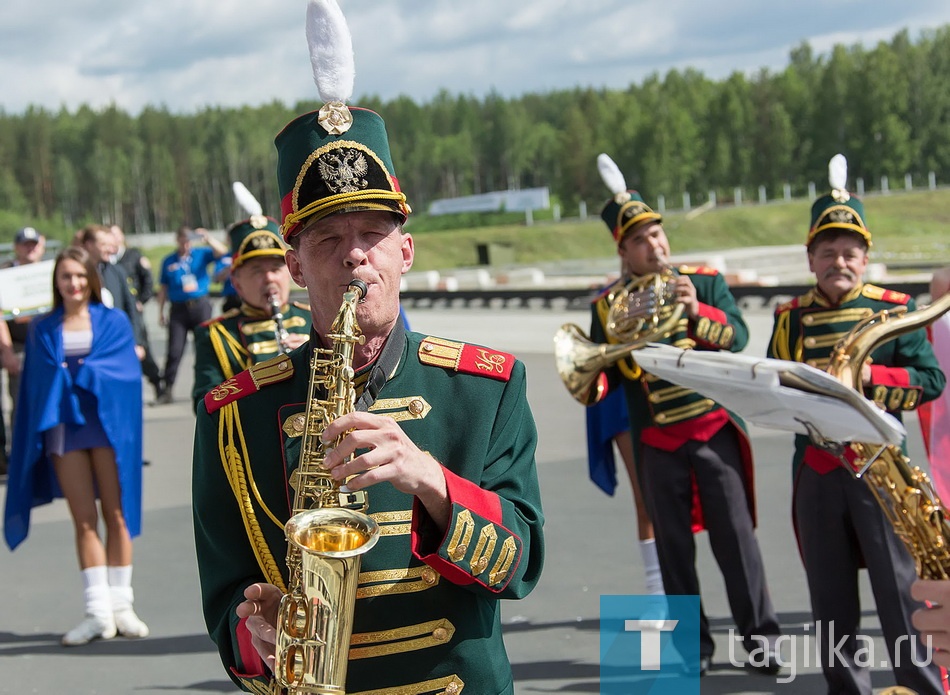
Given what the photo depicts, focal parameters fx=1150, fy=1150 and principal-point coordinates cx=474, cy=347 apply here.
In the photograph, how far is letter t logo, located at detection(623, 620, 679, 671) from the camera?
578 cm

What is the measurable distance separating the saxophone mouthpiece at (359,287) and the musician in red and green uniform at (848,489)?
2.93 m

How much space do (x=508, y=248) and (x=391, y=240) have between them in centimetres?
6409

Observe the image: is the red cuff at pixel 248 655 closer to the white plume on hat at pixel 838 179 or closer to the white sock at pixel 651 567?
the white plume on hat at pixel 838 179

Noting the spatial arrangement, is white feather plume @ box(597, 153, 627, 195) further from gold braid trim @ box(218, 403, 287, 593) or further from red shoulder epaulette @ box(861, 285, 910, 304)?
gold braid trim @ box(218, 403, 287, 593)

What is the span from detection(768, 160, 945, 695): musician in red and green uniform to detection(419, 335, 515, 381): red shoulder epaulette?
2.52m

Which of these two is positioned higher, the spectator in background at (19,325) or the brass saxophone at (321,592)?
the spectator in background at (19,325)

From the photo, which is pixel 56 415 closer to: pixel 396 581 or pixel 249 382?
pixel 249 382

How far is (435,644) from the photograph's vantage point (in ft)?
8.39

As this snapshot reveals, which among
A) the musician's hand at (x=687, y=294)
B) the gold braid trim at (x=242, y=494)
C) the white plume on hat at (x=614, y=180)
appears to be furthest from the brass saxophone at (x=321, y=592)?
the white plume on hat at (x=614, y=180)

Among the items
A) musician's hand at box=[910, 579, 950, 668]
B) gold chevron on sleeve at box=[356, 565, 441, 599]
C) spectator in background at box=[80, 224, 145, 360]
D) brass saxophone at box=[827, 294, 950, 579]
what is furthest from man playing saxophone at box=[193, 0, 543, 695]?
spectator in background at box=[80, 224, 145, 360]

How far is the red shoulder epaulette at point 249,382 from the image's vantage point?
271cm

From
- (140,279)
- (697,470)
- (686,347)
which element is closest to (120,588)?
(697,470)

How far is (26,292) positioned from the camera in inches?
412

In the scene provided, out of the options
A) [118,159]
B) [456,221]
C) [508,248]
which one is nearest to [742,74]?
[456,221]
